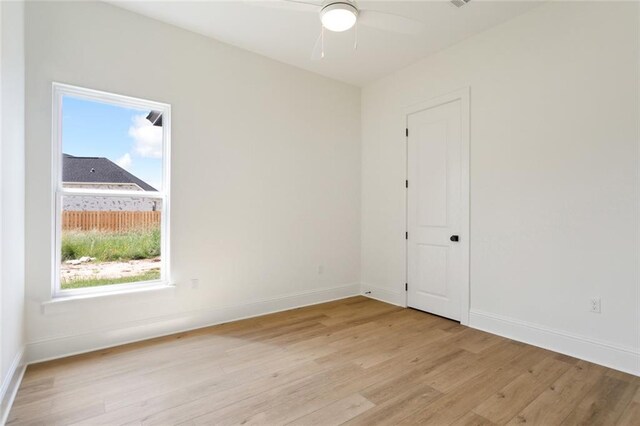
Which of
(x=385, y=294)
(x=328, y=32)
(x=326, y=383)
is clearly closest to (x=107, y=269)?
(x=326, y=383)

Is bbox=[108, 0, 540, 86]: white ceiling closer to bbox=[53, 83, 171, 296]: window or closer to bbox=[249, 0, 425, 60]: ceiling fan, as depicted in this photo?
bbox=[249, 0, 425, 60]: ceiling fan

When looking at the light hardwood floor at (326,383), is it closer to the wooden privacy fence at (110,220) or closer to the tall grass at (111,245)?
the tall grass at (111,245)

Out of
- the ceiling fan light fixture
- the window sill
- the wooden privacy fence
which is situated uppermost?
the ceiling fan light fixture

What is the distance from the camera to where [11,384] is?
2154 millimetres

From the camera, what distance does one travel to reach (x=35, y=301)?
8.46ft

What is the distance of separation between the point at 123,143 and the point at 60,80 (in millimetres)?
649

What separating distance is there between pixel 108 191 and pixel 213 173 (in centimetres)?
97

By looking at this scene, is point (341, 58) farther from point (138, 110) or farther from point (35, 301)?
point (35, 301)

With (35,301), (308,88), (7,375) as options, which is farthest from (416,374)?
(308,88)

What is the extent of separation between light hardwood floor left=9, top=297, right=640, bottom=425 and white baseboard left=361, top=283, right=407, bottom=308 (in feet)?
3.14

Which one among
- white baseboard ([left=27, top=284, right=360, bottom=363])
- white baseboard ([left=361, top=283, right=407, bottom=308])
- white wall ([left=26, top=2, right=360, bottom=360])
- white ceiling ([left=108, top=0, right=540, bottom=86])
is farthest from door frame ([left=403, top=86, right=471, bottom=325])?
white baseboard ([left=27, top=284, right=360, bottom=363])

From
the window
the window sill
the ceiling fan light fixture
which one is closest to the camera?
the ceiling fan light fixture

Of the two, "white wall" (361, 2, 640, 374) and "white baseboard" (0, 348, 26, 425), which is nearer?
"white baseboard" (0, 348, 26, 425)

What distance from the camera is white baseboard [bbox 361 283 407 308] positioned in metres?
4.16
